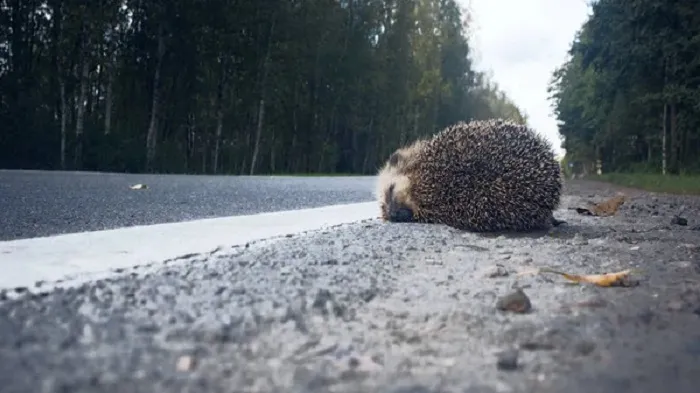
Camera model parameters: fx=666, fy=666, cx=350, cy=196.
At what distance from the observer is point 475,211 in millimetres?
5305

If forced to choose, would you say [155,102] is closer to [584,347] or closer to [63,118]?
[63,118]

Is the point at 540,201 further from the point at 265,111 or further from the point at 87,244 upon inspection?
the point at 265,111

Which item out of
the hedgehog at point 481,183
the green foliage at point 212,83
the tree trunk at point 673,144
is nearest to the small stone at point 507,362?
the hedgehog at point 481,183

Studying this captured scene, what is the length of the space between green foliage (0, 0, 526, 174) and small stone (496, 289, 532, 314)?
18.1 metres

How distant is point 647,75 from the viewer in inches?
1088

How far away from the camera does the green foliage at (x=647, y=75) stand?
75.5 feet

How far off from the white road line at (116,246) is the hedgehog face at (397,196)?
4.87 ft

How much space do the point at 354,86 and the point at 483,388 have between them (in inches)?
1506

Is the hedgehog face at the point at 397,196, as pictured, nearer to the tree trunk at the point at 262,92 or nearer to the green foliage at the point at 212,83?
the green foliage at the point at 212,83

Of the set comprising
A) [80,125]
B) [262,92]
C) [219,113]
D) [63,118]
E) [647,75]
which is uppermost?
[647,75]

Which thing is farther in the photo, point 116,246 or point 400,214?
point 400,214

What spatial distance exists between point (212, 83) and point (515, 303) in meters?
26.3

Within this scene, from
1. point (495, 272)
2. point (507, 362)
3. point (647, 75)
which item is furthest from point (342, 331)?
point (647, 75)

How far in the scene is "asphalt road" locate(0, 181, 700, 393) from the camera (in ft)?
4.55
